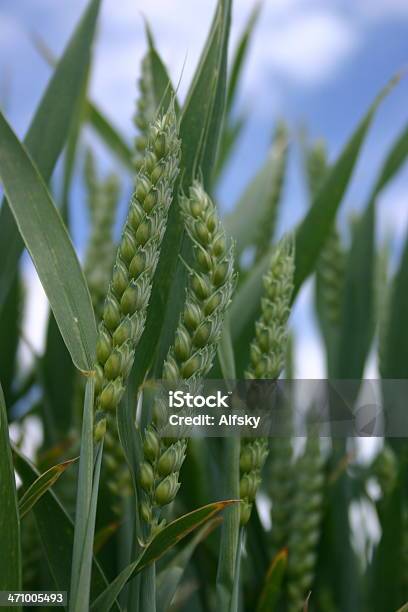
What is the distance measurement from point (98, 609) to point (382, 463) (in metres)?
0.55

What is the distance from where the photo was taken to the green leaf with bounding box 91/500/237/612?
38cm

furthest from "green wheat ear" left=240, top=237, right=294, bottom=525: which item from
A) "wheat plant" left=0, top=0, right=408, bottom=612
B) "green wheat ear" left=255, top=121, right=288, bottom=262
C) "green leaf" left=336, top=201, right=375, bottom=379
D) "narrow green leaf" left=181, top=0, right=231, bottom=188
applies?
"green wheat ear" left=255, top=121, right=288, bottom=262

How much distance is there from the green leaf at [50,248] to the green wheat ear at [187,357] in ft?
0.18

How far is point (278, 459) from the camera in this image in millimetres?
769

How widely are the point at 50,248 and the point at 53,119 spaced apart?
0.21 metres

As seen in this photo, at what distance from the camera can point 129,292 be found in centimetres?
37

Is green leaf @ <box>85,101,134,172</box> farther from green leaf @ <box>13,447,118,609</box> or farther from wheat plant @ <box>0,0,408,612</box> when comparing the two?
green leaf @ <box>13,447,118,609</box>

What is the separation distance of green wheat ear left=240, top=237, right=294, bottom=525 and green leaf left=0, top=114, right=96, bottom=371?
0.11 m

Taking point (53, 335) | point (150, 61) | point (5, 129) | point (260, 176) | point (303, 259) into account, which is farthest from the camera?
point (260, 176)

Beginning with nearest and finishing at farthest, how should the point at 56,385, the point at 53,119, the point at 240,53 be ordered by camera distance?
the point at 53,119 → the point at 56,385 → the point at 240,53

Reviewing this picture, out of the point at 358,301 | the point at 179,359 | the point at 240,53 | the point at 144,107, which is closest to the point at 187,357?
the point at 179,359

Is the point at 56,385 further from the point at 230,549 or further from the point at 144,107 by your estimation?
the point at 230,549

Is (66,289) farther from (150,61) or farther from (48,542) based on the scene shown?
(150,61)

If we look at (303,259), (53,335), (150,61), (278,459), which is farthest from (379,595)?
(150,61)
